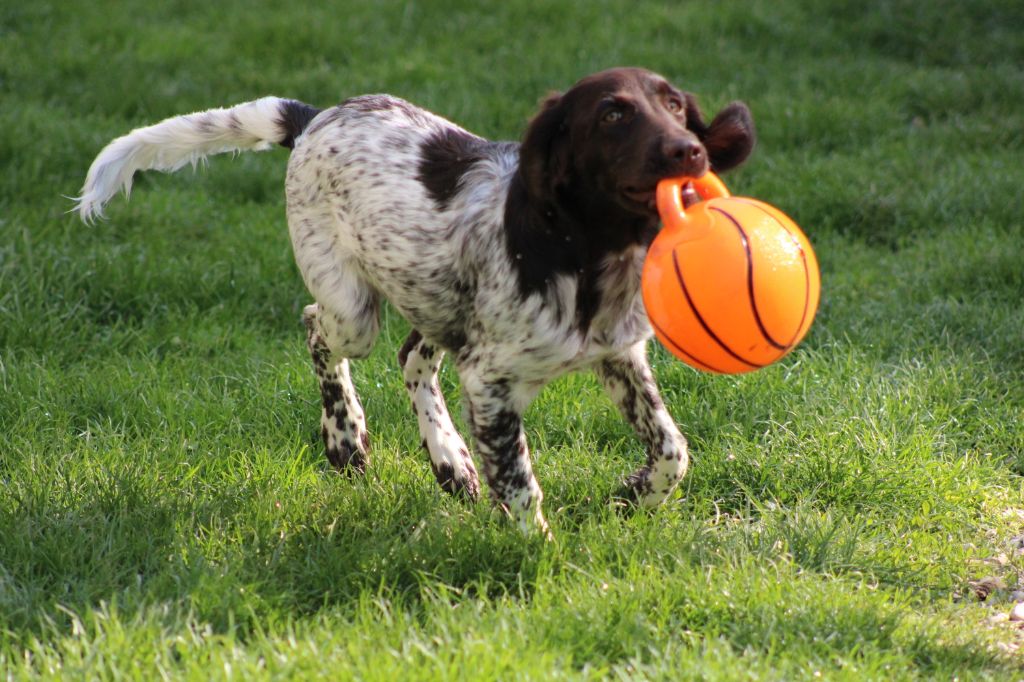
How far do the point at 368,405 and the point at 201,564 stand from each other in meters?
1.35

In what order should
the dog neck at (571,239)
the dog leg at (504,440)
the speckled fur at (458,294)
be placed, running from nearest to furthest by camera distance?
the dog neck at (571,239)
the speckled fur at (458,294)
the dog leg at (504,440)

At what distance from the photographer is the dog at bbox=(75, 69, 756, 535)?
131 inches

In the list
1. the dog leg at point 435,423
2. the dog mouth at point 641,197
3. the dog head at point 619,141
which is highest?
the dog head at point 619,141

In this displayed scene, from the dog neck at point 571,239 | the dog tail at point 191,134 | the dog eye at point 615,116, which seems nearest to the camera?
the dog eye at point 615,116

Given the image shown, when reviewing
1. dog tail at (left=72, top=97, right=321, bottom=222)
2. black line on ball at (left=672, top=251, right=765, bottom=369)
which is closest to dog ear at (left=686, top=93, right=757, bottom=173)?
black line on ball at (left=672, top=251, right=765, bottom=369)

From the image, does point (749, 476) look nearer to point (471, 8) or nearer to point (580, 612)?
point (580, 612)

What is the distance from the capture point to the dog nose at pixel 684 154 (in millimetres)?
3043

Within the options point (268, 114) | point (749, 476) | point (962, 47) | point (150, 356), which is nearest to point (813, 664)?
point (749, 476)

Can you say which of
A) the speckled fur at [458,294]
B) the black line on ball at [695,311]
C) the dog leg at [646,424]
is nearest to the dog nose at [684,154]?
the black line on ball at [695,311]

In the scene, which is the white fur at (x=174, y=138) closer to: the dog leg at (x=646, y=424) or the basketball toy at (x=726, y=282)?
the dog leg at (x=646, y=424)

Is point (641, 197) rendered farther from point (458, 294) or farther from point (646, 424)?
point (646, 424)

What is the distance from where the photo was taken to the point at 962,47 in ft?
28.4

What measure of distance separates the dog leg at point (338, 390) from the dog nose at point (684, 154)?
1.46 m

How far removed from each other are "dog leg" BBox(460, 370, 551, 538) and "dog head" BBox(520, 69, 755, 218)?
0.60m
